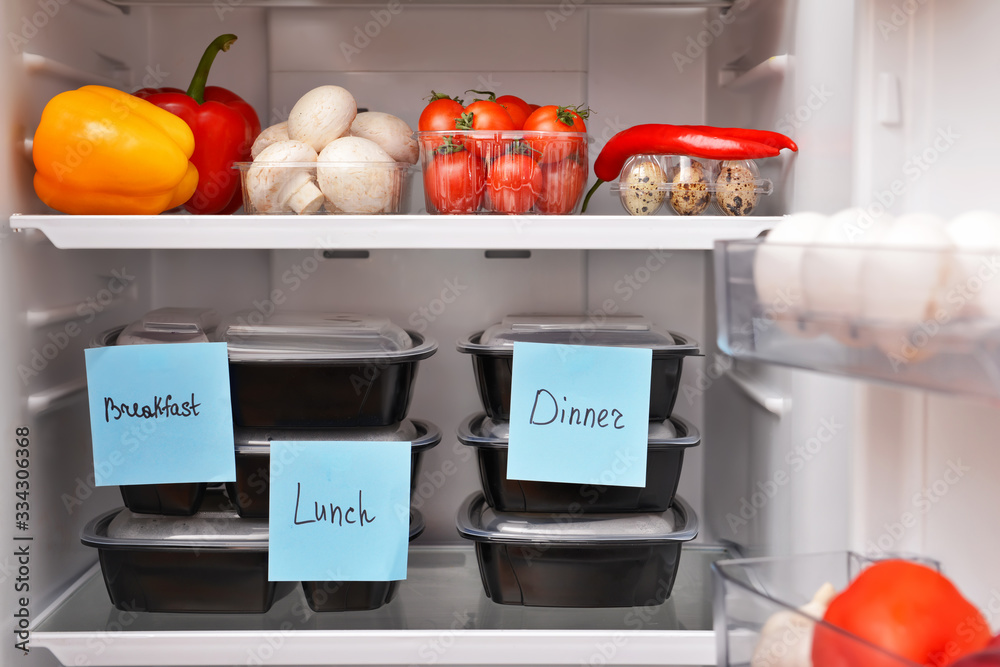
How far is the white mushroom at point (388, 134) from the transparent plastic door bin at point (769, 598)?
0.57m

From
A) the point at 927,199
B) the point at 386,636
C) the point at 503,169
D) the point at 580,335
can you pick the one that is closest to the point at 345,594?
the point at 386,636

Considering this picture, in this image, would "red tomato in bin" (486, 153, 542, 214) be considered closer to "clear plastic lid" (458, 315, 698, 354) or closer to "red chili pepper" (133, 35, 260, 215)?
"clear plastic lid" (458, 315, 698, 354)

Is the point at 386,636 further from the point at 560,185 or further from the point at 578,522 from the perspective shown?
the point at 560,185

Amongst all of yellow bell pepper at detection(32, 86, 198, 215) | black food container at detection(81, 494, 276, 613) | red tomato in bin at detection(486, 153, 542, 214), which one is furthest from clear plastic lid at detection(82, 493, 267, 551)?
red tomato in bin at detection(486, 153, 542, 214)

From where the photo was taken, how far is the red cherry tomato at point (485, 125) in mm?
823

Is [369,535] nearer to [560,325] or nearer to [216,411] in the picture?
[216,411]

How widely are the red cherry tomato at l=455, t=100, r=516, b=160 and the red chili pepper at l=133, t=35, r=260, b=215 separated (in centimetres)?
28

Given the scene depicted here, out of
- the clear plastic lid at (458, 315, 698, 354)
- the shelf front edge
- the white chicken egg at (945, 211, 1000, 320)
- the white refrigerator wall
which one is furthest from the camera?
the clear plastic lid at (458, 315, 698, 354)

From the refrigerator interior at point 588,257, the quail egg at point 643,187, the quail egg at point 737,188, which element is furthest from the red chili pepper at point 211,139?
the quail egg at point 737,188

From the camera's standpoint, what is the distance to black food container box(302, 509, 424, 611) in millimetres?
863

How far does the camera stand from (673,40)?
3.59 feet

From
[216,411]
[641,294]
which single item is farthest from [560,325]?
[216,411]

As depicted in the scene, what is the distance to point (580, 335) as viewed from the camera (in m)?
0.90

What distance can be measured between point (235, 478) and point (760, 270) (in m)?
0.59
